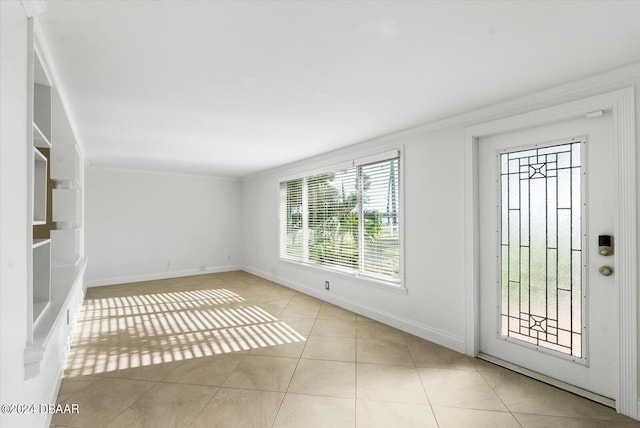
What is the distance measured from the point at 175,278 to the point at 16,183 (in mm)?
6024

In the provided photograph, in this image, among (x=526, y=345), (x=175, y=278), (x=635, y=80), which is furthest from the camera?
(x=175, y=278)

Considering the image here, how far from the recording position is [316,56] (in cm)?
200

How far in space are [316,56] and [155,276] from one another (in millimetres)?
6378

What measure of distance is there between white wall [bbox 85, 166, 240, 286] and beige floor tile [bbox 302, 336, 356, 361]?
4.70 m

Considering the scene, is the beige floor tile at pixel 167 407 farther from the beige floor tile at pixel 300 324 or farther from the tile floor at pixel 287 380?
→ the beige floor tile at pixel 300 324

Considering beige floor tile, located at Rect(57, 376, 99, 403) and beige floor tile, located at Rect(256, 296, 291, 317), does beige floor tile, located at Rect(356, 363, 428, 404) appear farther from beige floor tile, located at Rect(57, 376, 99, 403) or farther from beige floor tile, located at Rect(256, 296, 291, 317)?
beige floor tile, located at Rect(57, 376, 99, 403)

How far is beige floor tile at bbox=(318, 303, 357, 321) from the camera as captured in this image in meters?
4.23

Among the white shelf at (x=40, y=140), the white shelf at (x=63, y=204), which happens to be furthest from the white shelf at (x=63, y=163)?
the white shelf at (x=40, y=140)

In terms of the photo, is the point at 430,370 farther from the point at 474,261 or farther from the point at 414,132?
the point at 414,132

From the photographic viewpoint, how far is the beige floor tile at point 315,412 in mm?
2090

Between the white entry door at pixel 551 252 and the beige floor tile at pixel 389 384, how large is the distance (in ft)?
3.20

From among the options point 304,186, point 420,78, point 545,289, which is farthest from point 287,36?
point 304,186

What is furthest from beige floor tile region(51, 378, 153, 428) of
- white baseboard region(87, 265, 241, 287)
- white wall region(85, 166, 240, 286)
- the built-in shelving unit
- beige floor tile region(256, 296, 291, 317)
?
white wall region(85, 166, 240, 286)

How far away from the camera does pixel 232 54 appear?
1.97 meters
